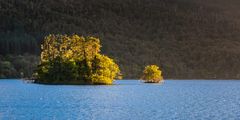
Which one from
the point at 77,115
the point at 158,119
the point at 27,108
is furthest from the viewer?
the point at 27,108

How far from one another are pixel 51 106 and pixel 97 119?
3343 centimetres

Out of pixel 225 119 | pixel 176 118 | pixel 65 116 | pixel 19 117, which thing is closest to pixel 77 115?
pixel 65 116

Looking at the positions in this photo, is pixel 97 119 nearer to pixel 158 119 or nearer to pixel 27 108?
pixel 158 119

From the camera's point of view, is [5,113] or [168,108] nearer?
[5,113]

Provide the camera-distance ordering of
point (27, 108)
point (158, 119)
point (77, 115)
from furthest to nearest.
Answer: point (27, 108), point (77, 115), point (158, 119)

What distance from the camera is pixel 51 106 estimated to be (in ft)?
454

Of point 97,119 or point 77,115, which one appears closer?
point 97,119

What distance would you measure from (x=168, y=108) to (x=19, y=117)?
37.9 metres

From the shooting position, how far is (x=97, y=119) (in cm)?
10725

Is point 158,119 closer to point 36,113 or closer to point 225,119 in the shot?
point 225,119

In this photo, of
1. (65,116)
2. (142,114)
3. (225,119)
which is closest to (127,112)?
(142,114)

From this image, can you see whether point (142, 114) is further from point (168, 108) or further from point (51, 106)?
point (51, 106)

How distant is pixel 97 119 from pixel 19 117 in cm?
1449

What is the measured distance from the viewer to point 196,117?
363 ft
